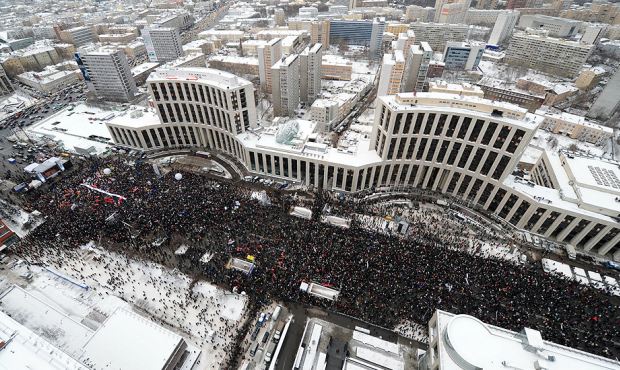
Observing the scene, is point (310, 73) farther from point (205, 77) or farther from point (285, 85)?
point (205, 77)

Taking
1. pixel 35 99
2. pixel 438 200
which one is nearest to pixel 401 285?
pixel 438 200

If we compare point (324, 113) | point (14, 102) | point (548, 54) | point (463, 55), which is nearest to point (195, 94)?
point (324, 113)

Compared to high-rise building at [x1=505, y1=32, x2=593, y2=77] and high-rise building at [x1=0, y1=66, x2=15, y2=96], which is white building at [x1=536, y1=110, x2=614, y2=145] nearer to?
high-rise building at [x1=505, y1=32, x2=593, y2=77]

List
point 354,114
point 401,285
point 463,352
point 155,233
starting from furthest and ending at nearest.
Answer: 1. point 354,114
2. point 155,233
3. point 401,285
4. point 463,352

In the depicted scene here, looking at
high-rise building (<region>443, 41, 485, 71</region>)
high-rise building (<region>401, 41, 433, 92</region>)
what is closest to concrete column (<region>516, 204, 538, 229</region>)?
high-rise building (<region>401, 41, 433, 92</region>)

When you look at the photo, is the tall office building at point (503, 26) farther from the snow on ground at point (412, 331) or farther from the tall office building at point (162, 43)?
the snow on ground at point (412, 331)

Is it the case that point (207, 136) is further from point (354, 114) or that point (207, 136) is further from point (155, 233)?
Result: point (354, 114)

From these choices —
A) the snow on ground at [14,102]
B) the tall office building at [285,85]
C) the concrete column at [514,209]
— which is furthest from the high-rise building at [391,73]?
the snow on ground at [14,102]
